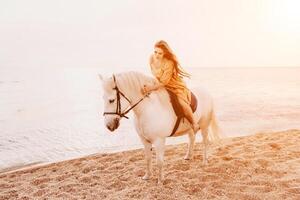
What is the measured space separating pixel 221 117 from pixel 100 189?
1157cm

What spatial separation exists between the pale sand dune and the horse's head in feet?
4.11

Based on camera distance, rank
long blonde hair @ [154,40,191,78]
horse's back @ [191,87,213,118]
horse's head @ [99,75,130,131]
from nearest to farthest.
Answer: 1. horse's head @ [99,75,130,131]
2. long blonde hair @ [154,40,191,78]
3. horse's back @ [191,87,213,118]

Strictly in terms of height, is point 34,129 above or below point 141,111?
below

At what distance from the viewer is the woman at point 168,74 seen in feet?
18.4

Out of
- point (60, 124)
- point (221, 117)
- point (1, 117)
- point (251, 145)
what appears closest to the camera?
point (251, 145)

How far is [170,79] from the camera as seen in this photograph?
5758mm

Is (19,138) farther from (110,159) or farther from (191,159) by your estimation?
(191,159)

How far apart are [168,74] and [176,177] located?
1959 millimetres

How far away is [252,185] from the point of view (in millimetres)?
5633

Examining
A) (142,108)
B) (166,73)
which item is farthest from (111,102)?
(166,73)

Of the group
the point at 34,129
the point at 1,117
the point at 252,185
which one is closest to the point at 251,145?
the point at 252,185

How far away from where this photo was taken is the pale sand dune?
5.41 metres

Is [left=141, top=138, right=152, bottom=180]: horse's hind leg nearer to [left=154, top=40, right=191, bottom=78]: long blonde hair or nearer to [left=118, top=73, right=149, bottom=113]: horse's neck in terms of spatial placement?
[left=118, top=73, right=149, bottom=113]: horse's neck

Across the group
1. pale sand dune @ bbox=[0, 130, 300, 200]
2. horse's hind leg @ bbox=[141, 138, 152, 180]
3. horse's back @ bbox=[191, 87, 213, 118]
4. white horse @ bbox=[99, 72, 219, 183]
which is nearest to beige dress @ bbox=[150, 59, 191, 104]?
white horse @ bbox=[99, 72, 219, 183]
